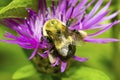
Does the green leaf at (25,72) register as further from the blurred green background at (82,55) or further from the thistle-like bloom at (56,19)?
the blurred green background at (82,55)

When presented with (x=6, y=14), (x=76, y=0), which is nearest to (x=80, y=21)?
(x=76, y=0)

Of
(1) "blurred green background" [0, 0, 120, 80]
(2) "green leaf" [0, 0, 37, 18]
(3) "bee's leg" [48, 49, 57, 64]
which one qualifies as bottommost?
(1) "blurred green background" [0, 0, 120, 80]

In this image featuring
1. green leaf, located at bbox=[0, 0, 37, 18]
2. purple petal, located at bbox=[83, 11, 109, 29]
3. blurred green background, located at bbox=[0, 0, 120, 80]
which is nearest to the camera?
green leaf, located at bbox=[0, 0, 37, 18]

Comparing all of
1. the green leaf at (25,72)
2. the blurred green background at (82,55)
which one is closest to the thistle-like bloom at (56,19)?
the green leaf at (25,72)

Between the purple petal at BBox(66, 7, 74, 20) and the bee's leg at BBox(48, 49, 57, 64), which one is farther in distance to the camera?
the purple petal at BBox(66, 7, 74, 20)

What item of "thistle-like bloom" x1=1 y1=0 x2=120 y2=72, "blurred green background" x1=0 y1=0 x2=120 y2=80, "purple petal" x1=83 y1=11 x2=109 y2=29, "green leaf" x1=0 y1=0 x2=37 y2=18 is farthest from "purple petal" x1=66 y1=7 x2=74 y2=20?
"blurred green background" x1=0 y1=0 x2=120 y2=80

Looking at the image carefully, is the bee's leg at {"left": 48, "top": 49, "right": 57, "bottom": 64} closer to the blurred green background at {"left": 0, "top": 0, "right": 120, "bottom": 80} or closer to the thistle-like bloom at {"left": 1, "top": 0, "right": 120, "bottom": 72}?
the thistle-like bloom at {"left": 1, "top": 0, "right": 120, "bottom": 72}

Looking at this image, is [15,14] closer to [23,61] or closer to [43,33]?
[43,33]
